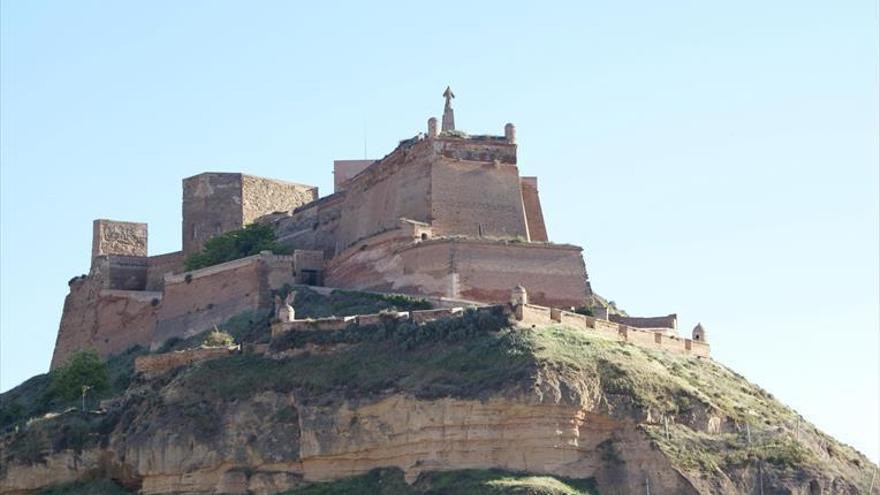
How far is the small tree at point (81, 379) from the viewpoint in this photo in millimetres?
68250

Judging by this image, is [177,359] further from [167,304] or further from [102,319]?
[102,319]

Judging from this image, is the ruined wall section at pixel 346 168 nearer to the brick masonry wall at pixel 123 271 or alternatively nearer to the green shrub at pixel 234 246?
the green shrub at pixel 234 246

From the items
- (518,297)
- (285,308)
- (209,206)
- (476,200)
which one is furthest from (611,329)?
(209,206)

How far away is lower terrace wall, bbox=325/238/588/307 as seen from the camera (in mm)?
65688

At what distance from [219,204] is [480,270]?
15.7 metres

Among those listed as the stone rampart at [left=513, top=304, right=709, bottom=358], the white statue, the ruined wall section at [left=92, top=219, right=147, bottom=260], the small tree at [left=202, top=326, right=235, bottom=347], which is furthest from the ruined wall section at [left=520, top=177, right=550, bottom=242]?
the ruined wall section at [left=92, top=219, right=147, bottom=260]

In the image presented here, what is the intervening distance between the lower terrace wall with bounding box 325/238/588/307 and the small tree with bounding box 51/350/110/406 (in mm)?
8716

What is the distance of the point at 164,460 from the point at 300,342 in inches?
198

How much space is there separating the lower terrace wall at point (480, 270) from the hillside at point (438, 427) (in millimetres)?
5063

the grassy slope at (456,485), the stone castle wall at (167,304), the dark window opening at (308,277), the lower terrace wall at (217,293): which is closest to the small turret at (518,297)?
the grassy slope at (456,485)

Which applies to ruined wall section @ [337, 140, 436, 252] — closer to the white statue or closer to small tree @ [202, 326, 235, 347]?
the white statue

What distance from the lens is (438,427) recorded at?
57438 mm

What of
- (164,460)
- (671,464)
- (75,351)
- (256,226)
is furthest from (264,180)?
(671,464)

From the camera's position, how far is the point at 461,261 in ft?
216
